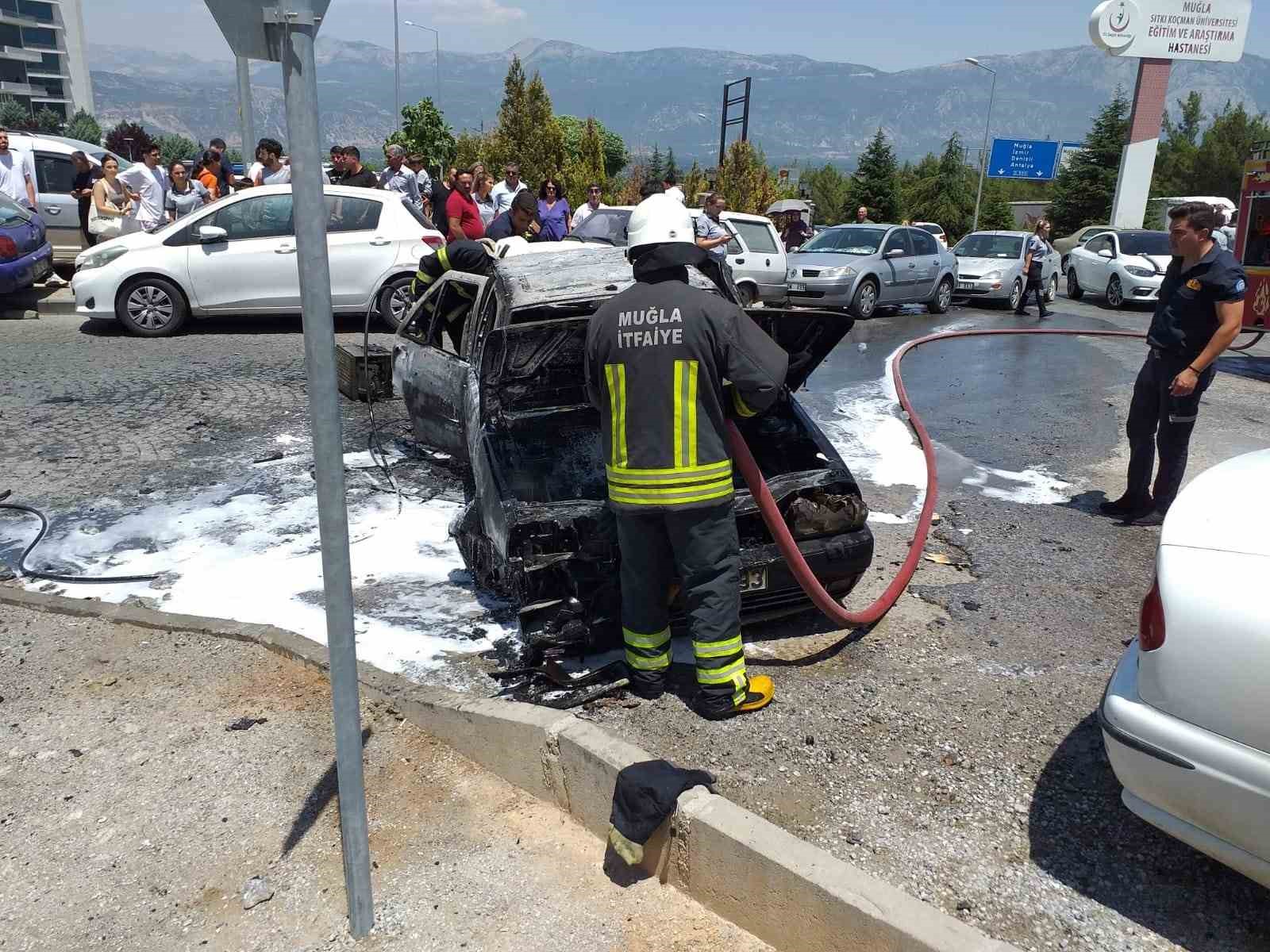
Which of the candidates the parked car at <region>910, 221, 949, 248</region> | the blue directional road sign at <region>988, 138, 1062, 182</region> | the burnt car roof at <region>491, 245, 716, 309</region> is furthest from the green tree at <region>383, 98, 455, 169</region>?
the burnt car roof at <region>491, 245, 716, 309</region>

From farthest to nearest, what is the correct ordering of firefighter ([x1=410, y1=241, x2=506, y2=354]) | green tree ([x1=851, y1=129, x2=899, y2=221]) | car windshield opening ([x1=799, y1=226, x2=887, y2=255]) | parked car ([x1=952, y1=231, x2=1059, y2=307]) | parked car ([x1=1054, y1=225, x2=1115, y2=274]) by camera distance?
1. green tree ([x1=851, y1=129, x2=899, y2=221])
2. parked car ([x1=1054, y1=225, x2=1115, y2=274])
3. parked car ([x1=952, y1=231, x2=1059, y2=307])
4. car windshield opening ([x1=799, y1=226, x2=887, y2=255])
5. firefighter ([x1=410, y1=241, x2=506, y2=354])

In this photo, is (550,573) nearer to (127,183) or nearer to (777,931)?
(777,931)

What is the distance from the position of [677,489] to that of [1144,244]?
19136 mm

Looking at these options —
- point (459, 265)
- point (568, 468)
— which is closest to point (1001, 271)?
point (459, 265)

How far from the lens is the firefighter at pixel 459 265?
21.2 feet

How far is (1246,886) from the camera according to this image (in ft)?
9.37

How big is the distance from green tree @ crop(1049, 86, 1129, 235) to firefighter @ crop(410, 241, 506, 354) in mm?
51308

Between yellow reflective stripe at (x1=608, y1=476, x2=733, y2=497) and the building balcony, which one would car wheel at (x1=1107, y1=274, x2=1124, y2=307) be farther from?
the building balcony

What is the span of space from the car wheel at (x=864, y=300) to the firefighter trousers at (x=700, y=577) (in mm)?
12171

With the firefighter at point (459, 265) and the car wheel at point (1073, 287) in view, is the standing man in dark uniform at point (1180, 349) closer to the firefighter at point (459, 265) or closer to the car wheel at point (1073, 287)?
the firefighter at point (459, 265)

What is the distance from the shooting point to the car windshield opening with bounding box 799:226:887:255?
625 inches

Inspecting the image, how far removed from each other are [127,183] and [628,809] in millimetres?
12883

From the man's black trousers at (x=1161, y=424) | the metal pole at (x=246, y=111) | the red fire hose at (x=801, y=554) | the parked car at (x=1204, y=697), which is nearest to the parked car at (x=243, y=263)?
the metal pole at (x=246, y=111)

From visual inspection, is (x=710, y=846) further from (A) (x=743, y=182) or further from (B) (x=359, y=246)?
(A) (x=743, y=182)
